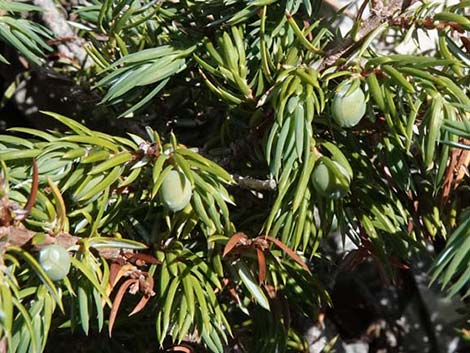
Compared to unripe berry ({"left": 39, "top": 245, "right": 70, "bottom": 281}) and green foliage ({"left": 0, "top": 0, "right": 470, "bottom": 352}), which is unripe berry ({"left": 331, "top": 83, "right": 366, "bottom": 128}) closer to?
green foliage ({"left": 0, "top": 0, "right": 470, "bottom": 352})

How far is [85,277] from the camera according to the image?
2.05 ft

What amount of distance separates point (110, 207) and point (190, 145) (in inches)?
7.9

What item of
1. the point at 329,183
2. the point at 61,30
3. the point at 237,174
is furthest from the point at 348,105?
the point at 61,30

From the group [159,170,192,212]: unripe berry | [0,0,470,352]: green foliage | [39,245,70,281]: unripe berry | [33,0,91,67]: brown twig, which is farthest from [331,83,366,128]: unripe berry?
[33,0,91,67]: brown twig

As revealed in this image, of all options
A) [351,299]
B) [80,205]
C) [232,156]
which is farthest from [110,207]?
[351,299]

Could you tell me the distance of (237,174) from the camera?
760 mm

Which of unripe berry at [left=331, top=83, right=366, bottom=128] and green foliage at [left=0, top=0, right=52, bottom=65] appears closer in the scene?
unripe berry at [left=331, top=83, right=366, bottom=128]

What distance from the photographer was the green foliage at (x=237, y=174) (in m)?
0.62

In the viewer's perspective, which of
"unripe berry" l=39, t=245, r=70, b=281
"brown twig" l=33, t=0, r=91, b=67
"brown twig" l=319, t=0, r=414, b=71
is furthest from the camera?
"brown twig" l=33, t=0, r=91, b=67

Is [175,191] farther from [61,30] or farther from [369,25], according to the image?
[61,30]

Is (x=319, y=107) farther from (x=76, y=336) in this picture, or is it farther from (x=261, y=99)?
(x=76, y=336)

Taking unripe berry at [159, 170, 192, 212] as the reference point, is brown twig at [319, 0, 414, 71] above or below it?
above

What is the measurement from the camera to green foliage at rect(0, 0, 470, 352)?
2.02 ft

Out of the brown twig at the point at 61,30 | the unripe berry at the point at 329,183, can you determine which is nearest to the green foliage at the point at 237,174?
the unripe berry at the point at 329,183
